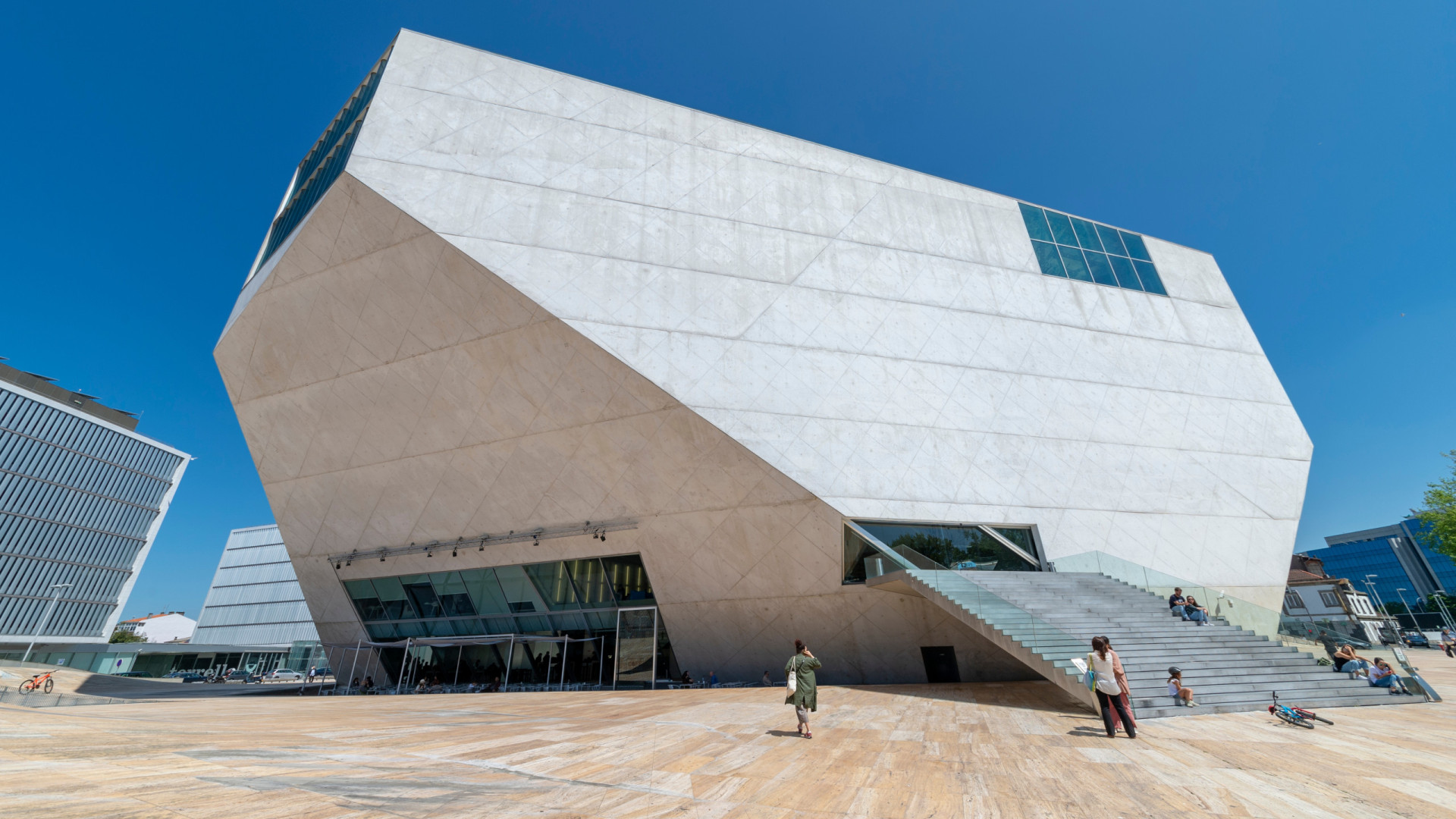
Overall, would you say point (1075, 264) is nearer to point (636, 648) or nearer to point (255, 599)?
point (636, 648)

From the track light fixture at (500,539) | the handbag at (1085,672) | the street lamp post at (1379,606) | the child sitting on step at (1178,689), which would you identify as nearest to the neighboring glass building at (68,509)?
the track light fixture at (500,539)

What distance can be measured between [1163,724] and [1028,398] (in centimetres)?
1348

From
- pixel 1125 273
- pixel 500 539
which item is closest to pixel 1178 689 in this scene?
pixel 500 539

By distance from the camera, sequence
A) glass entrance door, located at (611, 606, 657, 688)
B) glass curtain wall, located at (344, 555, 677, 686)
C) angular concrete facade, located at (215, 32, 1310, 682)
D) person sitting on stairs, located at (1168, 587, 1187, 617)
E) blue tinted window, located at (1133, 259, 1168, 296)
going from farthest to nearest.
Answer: blue tinted window, located at (1133, 259, 1168, 296), glass curtain wall, located at (344, 555, 677, 686), glass entrance door, located at (611, 606, 657, 688), angular concrete facade, located at (215, 32, 1310, 682), person sitting on stairs, located at (1168, 587, 1187, 617)

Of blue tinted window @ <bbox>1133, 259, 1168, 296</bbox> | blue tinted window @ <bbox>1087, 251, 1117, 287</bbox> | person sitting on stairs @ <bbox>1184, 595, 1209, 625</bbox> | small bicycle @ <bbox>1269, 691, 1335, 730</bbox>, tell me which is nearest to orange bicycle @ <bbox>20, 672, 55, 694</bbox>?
small bicycle @ <bbox>1269, 691, 1335, 730</bbox>

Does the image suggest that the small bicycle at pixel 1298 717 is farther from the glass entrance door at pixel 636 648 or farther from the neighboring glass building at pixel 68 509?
the neighboring glass building at pixel 68 509

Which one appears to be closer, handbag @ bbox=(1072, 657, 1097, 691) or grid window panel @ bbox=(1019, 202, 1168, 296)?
handbag @ bbox=(1072, 657, 1097, 691)

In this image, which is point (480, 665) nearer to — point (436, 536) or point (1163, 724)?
point (436, 536)

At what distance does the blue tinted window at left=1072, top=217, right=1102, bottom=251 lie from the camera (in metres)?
26.1

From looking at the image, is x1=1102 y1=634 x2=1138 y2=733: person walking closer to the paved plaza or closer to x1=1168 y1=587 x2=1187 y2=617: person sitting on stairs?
the paved plaza

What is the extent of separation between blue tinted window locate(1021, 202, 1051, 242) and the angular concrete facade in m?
1.29

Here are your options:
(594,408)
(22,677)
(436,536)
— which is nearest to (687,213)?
(594,408)

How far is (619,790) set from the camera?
512 centimetres

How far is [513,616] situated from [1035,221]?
26.6 meters
